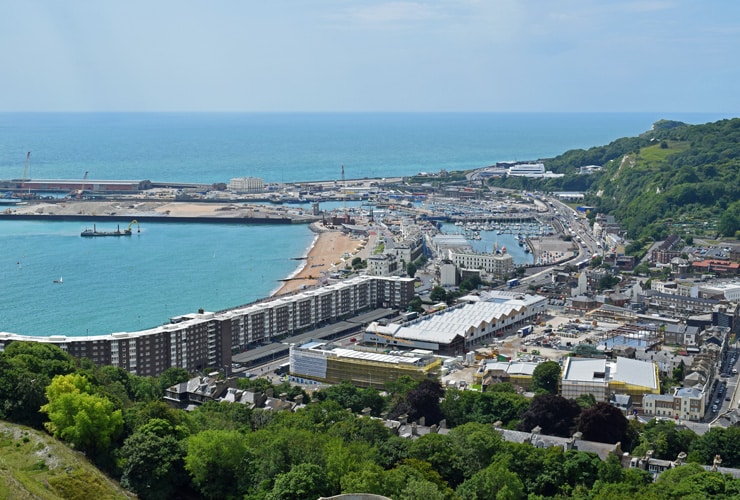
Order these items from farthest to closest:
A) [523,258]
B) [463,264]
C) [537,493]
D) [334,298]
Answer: [523,258] → [463,264] → [334,298] → [537,493]

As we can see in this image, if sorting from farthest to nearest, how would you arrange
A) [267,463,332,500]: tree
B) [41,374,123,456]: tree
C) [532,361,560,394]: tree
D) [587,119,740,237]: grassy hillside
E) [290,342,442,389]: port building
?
[587,119,740,237]: grassy hillside
[290,342,442,389]: port building
[532,361,560,394]: tree
[41,374,123,456]: tree
[267,463,332,500]: tree

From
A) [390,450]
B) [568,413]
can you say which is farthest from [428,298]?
[390,450]

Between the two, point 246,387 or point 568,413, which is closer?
point 568,413

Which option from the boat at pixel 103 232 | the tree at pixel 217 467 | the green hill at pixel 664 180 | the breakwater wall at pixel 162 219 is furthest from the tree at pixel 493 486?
the breakwater wall at pixel 162 219

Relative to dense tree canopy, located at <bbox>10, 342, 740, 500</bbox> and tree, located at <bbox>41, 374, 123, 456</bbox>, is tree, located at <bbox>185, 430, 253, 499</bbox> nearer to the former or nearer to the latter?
dense tree canopy, located at <bbox>10, 342, 740, 500</bbox>

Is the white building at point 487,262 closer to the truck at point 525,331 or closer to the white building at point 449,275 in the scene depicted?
the white building at point 449,275

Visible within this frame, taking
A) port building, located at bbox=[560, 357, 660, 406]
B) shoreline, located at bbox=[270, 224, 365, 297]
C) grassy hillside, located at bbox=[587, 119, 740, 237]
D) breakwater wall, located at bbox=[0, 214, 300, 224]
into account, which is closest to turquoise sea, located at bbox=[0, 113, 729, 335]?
shoreline, located at bbox=[270, 224, 365, 297]

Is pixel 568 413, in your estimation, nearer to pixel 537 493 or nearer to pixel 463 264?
pixel 537 493
